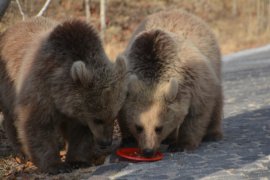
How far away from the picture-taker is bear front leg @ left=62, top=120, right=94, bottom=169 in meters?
7.30

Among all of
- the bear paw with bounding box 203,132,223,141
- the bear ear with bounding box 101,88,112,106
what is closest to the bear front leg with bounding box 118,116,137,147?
the bear ear with bounding box 101,88,112,106

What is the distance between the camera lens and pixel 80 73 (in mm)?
6328

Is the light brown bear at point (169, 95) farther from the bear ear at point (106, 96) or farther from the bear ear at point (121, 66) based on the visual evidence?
the bear ear at point (106, 96)

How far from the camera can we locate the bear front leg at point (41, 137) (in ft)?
22.0

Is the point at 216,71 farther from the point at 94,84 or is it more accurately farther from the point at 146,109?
the point at 94,84

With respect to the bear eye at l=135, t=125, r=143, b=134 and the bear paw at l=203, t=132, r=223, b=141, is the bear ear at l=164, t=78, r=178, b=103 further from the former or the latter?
the bear paw at l=203, t=132, r=223, b=141

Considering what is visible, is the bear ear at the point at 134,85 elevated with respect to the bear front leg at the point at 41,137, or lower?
elevated

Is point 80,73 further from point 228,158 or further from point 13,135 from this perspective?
point 13,135

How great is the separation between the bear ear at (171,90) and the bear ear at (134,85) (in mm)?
377

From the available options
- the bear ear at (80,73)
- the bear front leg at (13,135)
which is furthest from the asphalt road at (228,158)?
the bear front leg at (13,135)

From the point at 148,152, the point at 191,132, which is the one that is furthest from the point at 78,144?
the point at 191,132

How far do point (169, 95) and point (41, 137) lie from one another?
1760 mm

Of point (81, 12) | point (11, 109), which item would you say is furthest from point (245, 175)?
point (81, 12)

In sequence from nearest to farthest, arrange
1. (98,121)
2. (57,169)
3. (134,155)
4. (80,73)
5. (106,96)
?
(80,73), (106,96), (98,121), (57,169), (134,155)
